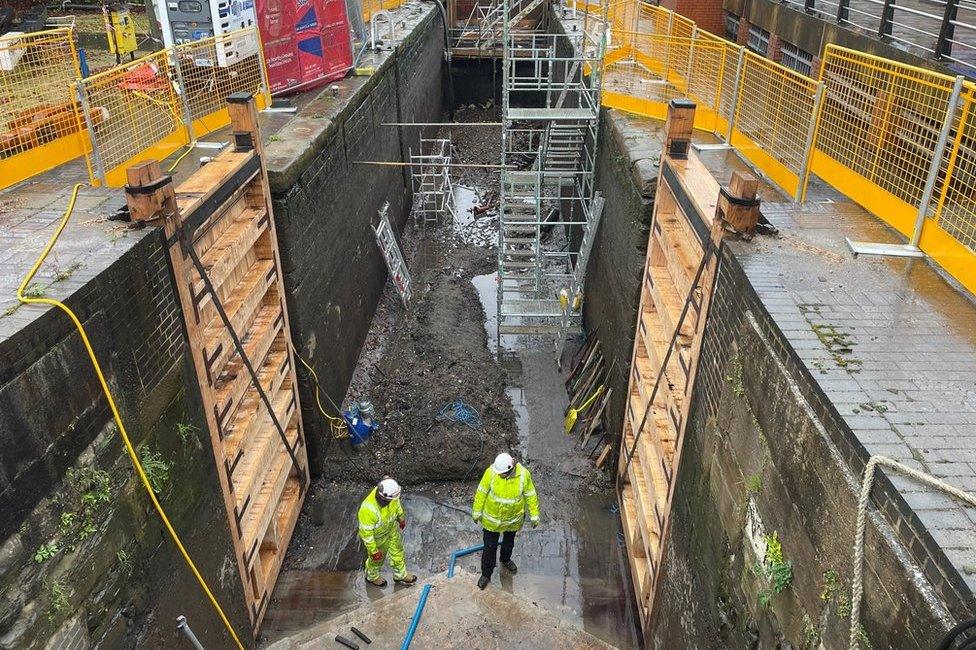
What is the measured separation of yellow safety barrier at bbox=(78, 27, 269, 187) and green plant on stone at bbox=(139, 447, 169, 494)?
109 inches

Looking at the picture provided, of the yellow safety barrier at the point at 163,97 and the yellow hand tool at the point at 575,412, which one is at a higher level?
the yellow safety barrier at the point at 163,97

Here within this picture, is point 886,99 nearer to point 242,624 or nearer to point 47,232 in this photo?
point 47,232

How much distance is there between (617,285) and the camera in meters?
9.34

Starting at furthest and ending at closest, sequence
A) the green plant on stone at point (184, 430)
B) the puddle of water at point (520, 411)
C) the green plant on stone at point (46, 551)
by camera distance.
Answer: the puddle of water at point (520, 411) → the green plant on stone at point (184, 430) → the green plant on stone at point (46, 551)

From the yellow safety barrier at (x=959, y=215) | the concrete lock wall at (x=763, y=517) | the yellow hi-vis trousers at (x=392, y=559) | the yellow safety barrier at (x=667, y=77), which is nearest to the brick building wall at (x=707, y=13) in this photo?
the yellow safety barrier at (x=667, y=77)

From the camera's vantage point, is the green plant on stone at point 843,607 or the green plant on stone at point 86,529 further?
the green plant on stone at point 86,529

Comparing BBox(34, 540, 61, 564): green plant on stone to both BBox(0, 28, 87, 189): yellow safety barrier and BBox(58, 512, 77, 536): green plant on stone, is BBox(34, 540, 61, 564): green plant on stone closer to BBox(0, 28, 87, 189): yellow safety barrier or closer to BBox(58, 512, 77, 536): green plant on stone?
BBox(58, 512, 77, 536): green plant on stone

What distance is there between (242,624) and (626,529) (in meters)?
4.19

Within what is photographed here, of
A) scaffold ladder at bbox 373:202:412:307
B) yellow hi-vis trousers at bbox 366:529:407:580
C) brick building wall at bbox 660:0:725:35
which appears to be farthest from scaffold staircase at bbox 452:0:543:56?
yellow hi-vis trousers at bbox 366:529:407:580

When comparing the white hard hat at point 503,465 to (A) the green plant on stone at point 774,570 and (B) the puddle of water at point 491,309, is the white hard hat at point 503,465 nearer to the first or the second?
(A) the green plant on stone at point 774,570

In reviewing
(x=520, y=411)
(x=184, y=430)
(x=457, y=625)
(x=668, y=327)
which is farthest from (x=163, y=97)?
(x=457, y=625)

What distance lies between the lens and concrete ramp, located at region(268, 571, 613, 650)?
6281mm

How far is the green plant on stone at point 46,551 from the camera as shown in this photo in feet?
12.6

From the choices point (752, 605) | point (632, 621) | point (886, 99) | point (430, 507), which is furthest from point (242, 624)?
point (886, 99)
